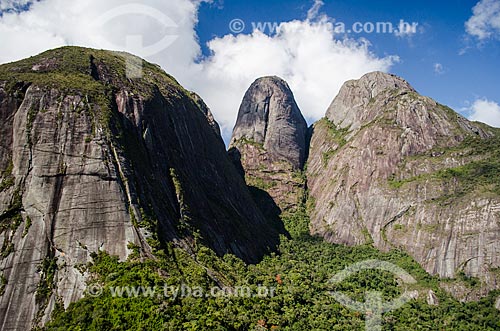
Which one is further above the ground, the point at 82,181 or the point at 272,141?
the point at 272,141

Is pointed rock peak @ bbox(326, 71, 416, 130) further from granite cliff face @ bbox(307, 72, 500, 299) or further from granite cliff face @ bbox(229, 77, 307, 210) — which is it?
granite cliff face @ bbox(229, 77, 307, 210)

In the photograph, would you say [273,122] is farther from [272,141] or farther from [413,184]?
[413,184]

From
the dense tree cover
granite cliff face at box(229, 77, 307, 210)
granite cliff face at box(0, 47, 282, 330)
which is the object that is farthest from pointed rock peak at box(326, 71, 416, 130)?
granite cliff face at box(0, 47, 282, 330)

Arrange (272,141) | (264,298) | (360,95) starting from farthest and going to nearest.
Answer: (272,141)
(360,95)
(264,298)

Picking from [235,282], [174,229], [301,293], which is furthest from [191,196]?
[301,293]

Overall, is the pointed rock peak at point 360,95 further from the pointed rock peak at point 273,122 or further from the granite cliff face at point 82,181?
the granite cliff face at point 82,181

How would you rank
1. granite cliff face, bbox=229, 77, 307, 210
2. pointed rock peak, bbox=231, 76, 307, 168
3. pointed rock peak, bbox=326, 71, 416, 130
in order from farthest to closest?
pointed rock peak, bbox=231, 76, 307, 168 < pointed rock peak, bbox=326, 71, 416, 130 < granite cliff face, bbox=229, 77, 307, 210

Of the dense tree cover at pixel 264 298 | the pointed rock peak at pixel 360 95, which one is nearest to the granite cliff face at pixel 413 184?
the pointed rock peak at pixel 360 95

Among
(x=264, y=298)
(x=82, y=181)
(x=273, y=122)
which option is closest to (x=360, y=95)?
(x=273, y=122)
